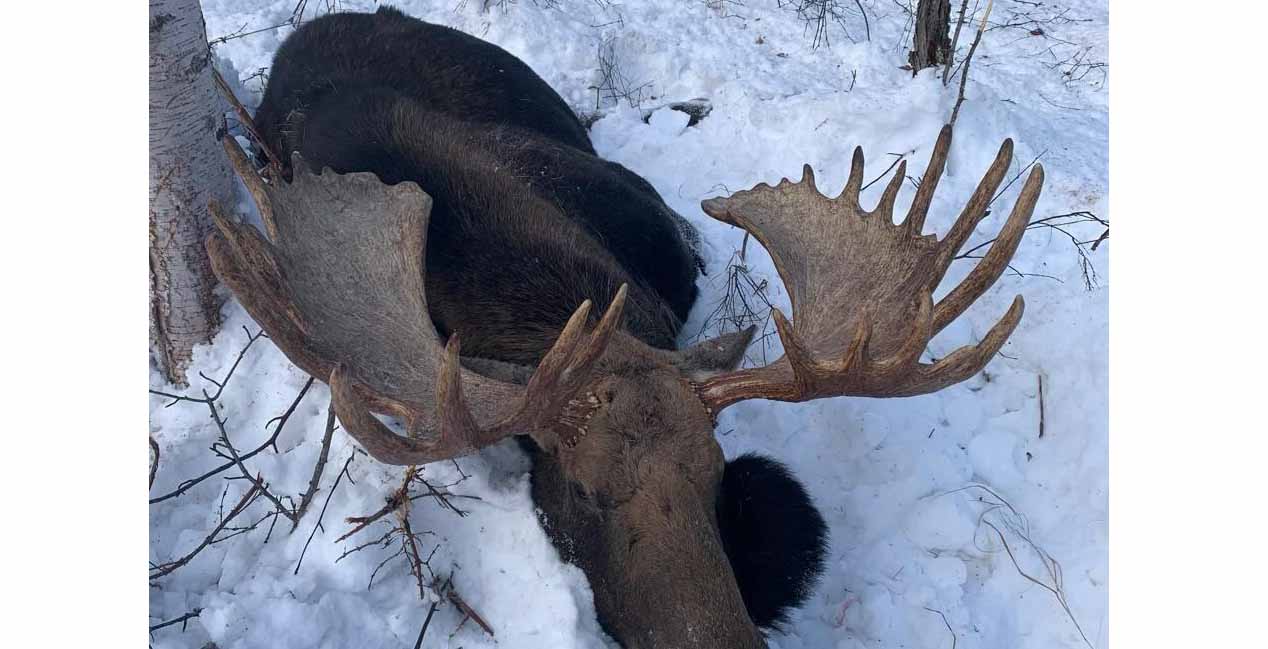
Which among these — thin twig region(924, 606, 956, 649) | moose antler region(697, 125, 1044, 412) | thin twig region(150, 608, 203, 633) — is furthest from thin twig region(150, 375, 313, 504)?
thin twig region(924, 606, 956, 649)

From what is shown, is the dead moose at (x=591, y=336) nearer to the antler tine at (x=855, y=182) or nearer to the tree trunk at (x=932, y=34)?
the antler tine at (x=855, y=182)

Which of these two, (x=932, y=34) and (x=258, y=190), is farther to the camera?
(x=932, y=34)

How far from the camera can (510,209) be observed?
394 cm

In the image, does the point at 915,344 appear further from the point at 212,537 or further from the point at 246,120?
A: the point at 246,120

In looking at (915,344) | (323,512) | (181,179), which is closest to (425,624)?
(323,512)

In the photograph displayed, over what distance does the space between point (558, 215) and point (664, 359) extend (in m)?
1.18

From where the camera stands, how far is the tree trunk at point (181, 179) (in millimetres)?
3586

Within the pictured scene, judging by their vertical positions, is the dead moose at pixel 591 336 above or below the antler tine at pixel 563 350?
below

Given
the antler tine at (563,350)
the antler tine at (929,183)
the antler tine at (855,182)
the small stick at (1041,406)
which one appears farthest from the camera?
the small stick at (1041,406)

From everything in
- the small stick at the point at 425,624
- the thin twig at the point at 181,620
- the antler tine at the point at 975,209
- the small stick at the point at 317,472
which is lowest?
the small stick at the point at 425,624

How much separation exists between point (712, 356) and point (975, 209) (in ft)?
3.33

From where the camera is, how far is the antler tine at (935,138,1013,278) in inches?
125

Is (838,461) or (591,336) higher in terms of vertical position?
(591,336)

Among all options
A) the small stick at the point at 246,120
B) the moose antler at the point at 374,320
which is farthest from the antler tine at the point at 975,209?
the small stick at the point at 246,120
